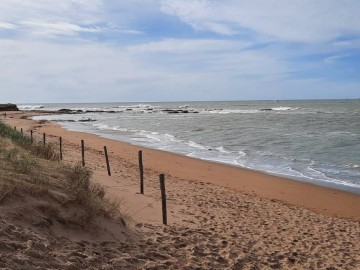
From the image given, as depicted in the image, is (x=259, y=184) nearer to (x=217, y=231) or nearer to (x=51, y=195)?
(x=217, y=231)

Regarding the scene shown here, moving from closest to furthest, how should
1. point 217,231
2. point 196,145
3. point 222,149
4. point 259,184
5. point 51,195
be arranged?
point 51,195 < point 217,231 < point 259,184 < point 222,149 < point 196,145

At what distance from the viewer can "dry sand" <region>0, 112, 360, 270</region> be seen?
5543 mm

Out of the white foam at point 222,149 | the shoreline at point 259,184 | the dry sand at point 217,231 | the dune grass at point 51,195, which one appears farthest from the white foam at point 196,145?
the dune grass at point 51,195

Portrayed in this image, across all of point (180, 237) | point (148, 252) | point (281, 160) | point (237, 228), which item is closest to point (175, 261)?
point (148, 252)

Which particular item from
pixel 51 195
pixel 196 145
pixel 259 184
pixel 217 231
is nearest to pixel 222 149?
pixel 196 145

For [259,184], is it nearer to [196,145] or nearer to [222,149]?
[222,149]

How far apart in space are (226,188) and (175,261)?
8.06m

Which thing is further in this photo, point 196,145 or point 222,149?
point 196,145

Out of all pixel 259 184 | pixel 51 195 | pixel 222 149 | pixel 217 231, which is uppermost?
pixel 51 195

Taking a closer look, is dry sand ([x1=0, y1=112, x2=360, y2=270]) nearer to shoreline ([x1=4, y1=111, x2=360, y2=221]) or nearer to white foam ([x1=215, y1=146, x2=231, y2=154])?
shoreline ([x1=4, y1=111, x2=360, y2=221])

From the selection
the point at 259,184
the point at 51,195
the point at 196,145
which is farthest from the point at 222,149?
the point at 51,195

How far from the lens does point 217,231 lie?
844 centimetres

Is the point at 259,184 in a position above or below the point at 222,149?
below

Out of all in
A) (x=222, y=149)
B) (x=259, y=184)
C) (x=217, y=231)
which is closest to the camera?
(x=217, y=231)
